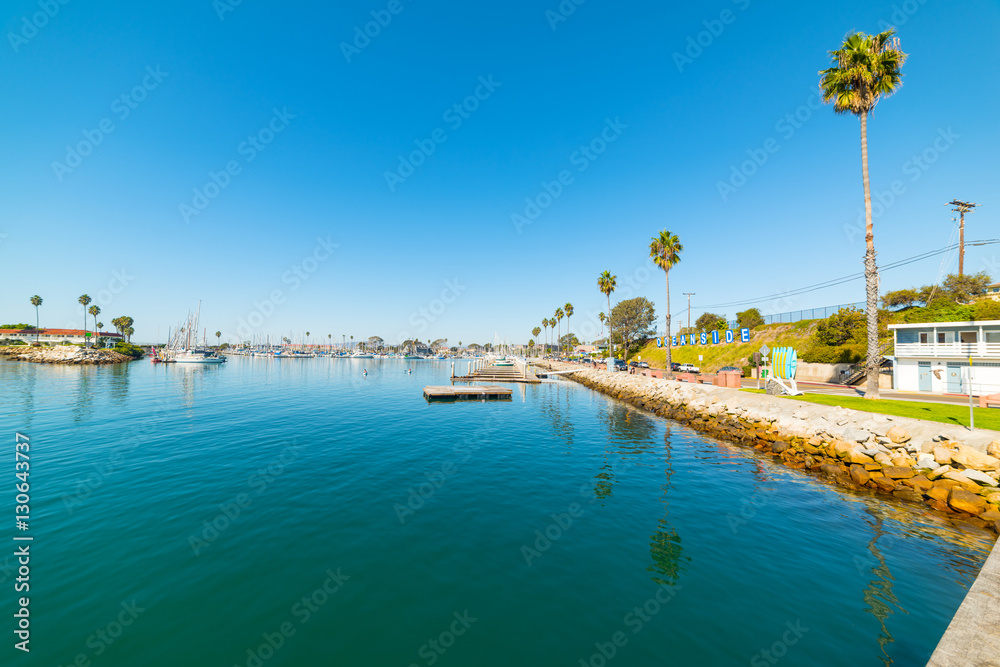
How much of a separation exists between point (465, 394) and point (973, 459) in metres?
40.0

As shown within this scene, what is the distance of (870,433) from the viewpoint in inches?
670

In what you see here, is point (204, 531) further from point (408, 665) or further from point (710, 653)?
point (710, 653)

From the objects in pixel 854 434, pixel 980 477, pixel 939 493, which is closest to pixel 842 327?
pixel 854 434

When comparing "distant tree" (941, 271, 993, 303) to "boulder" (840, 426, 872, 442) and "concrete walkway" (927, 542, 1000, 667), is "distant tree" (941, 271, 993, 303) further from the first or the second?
"concrete walkway" (927, 542, 1000, 667)

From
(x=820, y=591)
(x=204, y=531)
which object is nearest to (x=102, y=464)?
(x=204, y=531)

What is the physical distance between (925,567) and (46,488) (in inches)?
1245

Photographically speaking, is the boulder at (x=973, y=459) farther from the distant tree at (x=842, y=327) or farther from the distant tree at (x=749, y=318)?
the distant tree at (x=749, y=318)

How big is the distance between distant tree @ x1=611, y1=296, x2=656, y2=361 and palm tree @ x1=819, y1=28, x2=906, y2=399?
77.9m

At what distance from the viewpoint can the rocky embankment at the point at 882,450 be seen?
513 inches

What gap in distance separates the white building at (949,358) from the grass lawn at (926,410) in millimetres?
9789

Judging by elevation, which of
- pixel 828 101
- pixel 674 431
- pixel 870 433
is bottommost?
pixel 674 431

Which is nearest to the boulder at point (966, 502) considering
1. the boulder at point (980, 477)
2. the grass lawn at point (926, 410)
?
the boulder at point (980, 477)

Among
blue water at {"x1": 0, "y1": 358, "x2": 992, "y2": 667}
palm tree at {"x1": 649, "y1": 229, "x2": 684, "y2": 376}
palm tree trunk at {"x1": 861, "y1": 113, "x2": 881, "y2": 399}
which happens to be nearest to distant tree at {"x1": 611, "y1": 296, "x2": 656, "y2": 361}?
palm tree at {"x1": 649, "y1": 229, "x2": 684, "y2": 376}

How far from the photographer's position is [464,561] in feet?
32.2
